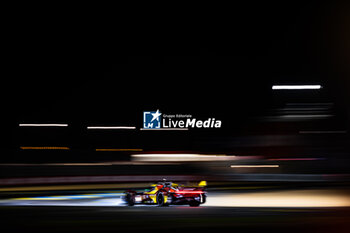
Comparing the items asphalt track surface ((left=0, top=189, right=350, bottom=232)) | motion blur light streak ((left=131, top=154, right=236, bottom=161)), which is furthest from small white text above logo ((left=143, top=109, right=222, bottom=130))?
asphalt track surface ((left=0, top=189, right=350, bottom=232))

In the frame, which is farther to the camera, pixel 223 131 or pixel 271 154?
pixel 223 131

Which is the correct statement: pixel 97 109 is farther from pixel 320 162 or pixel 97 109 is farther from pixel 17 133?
pixel 320 162

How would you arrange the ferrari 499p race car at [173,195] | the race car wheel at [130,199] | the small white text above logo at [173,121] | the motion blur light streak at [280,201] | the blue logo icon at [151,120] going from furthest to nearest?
the small white text above logo at [173,121] < the blue logo icon at [151,120] < the motion blur light streak at [280,201] < the race car wheel at [130,199] < the ferrari 499p race car at [173,195]

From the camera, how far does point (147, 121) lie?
197ft

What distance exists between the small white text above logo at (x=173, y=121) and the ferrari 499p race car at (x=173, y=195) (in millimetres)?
44527

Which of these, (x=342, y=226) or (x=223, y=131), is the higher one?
(x=223, y=131)

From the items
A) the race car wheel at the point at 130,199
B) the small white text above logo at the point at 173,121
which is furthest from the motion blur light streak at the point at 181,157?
the race car wheel at the point at 130,199

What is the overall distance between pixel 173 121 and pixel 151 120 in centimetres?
262

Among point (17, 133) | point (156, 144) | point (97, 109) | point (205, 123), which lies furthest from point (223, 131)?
point (17, 133)

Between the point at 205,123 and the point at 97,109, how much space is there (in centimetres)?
1383

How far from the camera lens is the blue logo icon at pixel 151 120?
193 feet

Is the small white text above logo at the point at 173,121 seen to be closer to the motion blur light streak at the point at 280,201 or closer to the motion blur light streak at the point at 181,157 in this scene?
the motion blur light streak at the point at 181,157

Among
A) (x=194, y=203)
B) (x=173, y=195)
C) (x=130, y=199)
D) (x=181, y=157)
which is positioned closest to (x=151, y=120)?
(x=181, y=157)

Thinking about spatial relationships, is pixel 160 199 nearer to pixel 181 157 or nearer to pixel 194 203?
pixel 194 203
